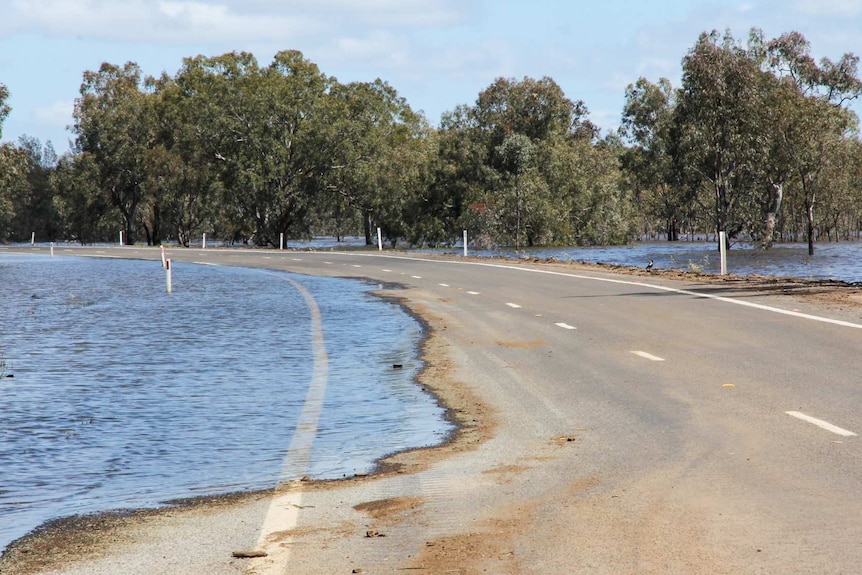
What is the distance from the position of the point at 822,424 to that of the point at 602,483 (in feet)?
9.29

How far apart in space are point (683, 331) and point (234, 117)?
240 ft

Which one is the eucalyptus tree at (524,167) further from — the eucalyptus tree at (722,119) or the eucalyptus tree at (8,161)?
the eucalyptus tree at (8,161)

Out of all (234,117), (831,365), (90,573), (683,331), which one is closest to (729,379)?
(831,365)

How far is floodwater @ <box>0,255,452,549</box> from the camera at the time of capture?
329 inches

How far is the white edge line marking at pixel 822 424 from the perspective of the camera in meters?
9.03

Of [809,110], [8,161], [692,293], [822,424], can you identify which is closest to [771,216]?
[809,110]

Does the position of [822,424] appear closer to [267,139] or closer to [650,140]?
[267,139]

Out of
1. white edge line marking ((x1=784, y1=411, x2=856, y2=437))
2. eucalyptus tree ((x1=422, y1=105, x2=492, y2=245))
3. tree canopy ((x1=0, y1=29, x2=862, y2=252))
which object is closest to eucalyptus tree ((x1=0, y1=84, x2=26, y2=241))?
tree canopy ((x1=0, y1=29, x2=862, y2=252))

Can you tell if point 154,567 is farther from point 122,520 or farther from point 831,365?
point 831,365

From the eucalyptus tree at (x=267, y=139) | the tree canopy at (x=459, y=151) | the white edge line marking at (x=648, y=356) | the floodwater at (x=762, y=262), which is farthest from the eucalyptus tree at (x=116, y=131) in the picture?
the white edge line marking at (x=648, y=356)

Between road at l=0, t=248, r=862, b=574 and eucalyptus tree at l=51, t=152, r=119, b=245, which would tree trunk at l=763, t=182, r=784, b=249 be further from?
road at l=0, t=248, r=862, b=574

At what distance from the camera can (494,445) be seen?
918 cm

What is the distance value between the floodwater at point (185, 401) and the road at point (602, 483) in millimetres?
739

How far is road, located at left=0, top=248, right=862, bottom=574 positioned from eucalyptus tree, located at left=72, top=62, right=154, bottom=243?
90.1 m
